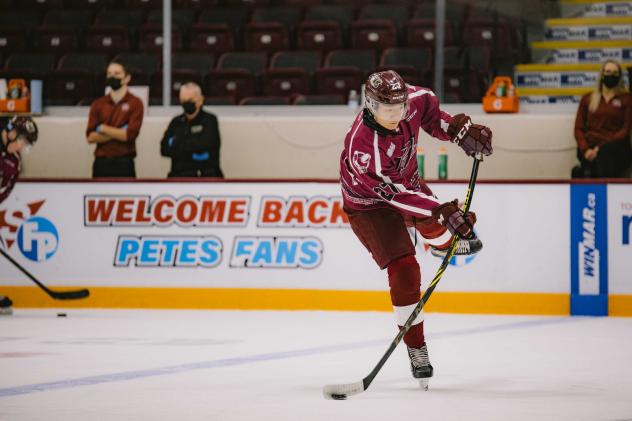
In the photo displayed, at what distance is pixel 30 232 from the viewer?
866cm

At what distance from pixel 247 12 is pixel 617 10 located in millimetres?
3336

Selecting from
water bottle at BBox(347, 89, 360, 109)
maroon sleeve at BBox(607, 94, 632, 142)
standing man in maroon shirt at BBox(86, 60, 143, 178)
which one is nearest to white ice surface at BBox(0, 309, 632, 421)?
standing man in maroon shirt at BBox(86, 60, 143, 178)

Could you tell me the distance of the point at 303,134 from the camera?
10047 mm

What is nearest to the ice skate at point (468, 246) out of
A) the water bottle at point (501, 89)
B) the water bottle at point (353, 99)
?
the water bottle at point (501, 89)

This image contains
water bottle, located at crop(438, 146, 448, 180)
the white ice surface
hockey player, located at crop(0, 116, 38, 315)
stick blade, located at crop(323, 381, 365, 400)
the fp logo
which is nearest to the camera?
the white ice surface

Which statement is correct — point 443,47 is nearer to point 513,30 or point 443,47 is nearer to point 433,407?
point 513,30

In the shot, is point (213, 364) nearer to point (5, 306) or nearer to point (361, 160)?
point (361, 160)

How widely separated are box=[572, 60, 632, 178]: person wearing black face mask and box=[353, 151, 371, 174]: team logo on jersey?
4366 mm

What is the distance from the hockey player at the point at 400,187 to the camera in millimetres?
4883

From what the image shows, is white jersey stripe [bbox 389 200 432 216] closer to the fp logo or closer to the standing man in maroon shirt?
Answer: the fp logo

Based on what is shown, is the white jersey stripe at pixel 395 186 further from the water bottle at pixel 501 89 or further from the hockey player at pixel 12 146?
the water bottle at pixel 501 89

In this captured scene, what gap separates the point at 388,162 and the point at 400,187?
0.11 meters

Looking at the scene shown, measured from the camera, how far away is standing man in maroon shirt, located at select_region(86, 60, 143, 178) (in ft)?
29.7

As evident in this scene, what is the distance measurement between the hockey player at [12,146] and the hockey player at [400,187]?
350 centimetres
